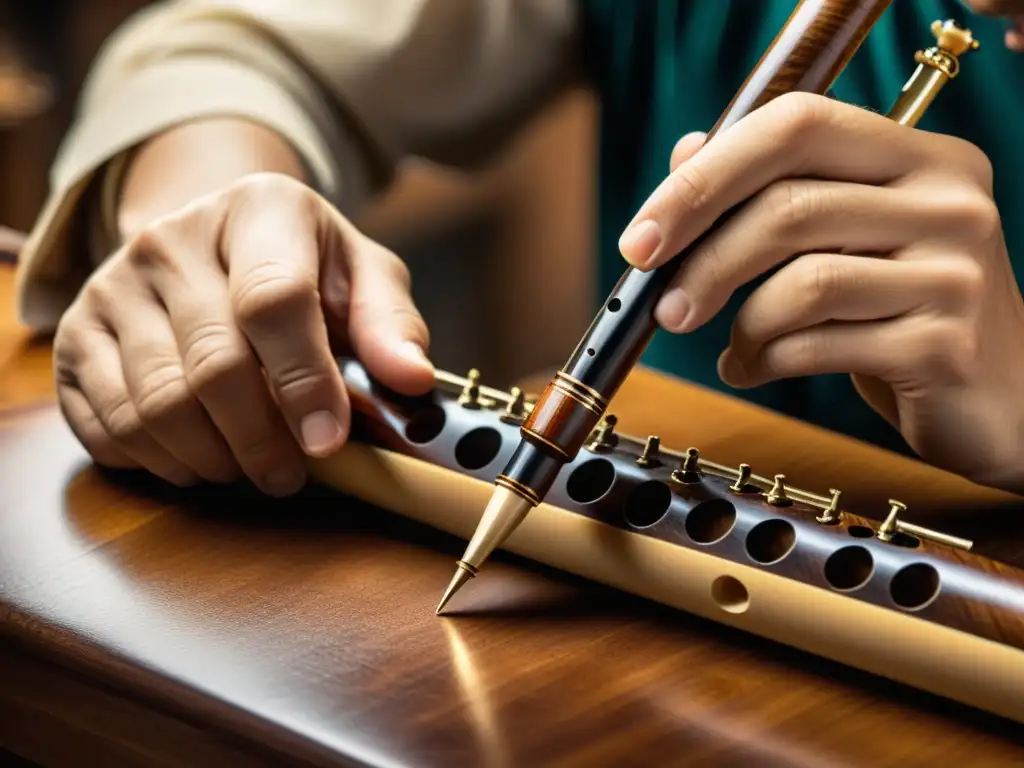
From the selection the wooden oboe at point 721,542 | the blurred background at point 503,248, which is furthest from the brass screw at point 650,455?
the blurred background at point 503,248

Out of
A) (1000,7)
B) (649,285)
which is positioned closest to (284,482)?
(649,285)

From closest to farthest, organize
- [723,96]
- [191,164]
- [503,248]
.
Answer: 1. [191,164]
2. [723,96]
3. [503,248]

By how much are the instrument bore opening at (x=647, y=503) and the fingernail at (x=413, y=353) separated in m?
0.14

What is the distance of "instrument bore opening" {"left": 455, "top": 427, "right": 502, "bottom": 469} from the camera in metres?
0.66

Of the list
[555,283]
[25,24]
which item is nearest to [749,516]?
[555,283]

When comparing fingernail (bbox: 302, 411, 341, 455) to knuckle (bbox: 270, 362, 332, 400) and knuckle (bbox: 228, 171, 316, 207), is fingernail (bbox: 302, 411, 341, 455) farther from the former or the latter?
knuckle (bbox: 228, 171, 316, 207)

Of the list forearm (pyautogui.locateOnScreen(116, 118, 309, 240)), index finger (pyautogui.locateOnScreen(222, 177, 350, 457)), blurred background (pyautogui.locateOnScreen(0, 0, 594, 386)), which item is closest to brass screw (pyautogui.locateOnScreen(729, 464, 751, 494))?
index finger (pyautogui.locateOnScreen(222, 177, 350, 457))

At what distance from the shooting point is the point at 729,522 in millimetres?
594

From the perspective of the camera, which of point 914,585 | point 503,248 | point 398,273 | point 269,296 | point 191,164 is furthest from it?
point 503,248

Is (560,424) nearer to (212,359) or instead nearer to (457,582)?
(457,582)

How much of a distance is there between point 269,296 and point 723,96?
57cm

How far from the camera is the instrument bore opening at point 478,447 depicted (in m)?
0.66

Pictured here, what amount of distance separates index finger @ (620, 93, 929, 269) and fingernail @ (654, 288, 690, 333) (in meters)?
0.02

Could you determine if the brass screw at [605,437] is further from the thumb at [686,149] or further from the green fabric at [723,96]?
the green fabric at [723,96]
